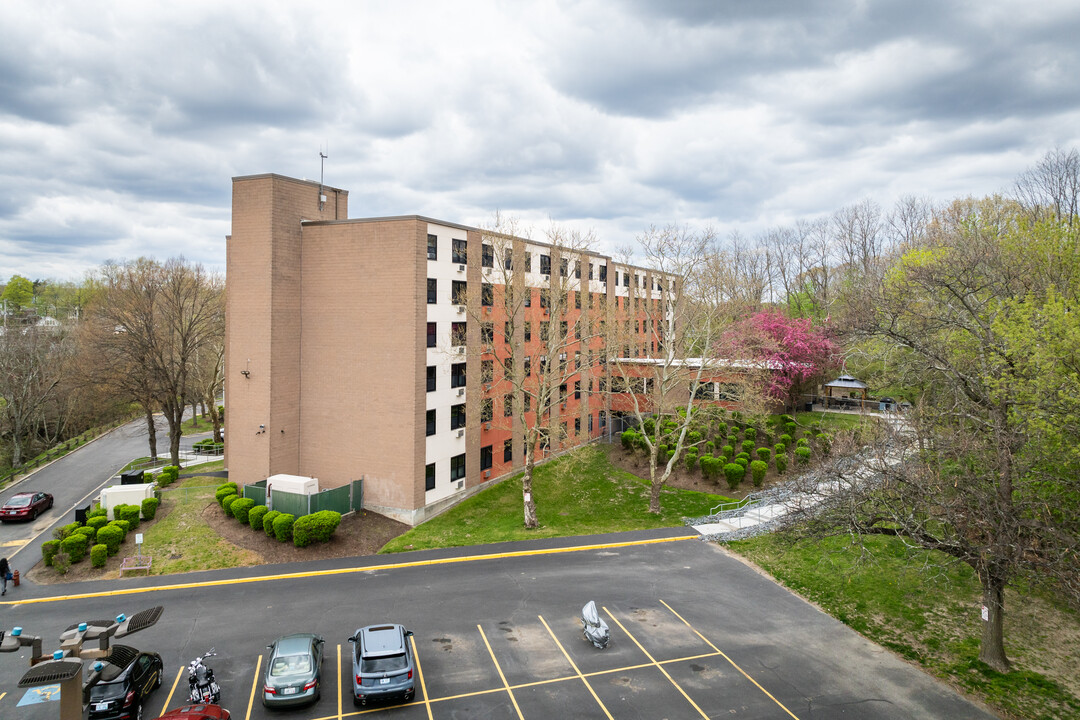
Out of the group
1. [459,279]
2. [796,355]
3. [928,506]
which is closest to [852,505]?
[928,506]

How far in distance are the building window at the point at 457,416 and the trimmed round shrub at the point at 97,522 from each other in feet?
52.5

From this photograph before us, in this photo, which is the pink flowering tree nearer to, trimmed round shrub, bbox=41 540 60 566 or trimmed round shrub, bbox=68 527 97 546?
trimmed round shrub, bbox=68 527 97 546

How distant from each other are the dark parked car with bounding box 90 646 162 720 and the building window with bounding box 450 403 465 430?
59.9 ft

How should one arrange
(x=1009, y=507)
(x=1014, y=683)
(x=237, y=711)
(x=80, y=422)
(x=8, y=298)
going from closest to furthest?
(x=1009, y=507)
(x=237, y=711)
(x=1014, y=683)
(x=80, y=422)
(x=8, y=298)

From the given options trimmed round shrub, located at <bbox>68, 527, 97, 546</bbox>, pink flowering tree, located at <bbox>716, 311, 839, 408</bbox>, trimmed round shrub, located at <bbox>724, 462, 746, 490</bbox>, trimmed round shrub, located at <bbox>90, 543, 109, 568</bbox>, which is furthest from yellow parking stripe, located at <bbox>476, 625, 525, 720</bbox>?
pink flowering tree, located at <bbox>716, 311, 839, 408</bbox>

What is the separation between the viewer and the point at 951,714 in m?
13.6

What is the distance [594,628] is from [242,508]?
18.4 m

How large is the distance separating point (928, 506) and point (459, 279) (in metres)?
23.6

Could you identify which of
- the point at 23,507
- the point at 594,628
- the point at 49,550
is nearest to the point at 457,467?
the point at 594,628

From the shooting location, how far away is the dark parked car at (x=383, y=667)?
43.5 feet

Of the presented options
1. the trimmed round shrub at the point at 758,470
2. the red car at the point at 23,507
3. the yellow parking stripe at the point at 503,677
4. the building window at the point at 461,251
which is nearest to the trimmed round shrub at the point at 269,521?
the yellow parking stripe at the point at 503,677

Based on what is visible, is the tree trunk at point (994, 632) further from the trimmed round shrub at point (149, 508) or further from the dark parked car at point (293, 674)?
the trimmed round shrub at point (149, 508)

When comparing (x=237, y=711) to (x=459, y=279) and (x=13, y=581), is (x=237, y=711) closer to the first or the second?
(x=13, y=581)

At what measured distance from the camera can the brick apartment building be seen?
28172mm
